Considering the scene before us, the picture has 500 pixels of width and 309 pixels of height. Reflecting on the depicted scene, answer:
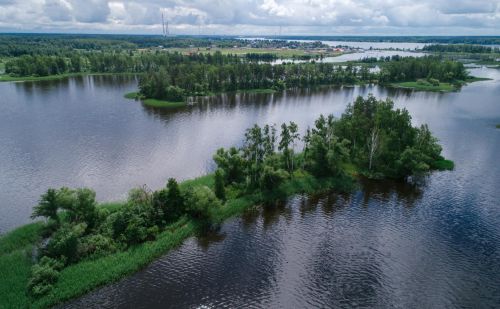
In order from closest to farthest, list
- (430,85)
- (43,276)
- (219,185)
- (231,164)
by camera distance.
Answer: (43,276) → (219,185) → (231,164) → (430,85)

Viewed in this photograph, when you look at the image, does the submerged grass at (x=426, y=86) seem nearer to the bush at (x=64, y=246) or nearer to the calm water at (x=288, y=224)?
the calm water at (x=288, y=224)

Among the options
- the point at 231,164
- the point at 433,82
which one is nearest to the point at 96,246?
the point at 231,164

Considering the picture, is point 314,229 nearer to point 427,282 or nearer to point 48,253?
point 427,282

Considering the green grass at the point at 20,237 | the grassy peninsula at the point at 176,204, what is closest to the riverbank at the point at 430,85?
the grassy peninsula at the point at 176,204

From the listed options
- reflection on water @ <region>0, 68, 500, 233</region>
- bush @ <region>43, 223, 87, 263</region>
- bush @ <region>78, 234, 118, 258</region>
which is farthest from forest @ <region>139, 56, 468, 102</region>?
bush @ <region>43, 223, 87, 263</region>

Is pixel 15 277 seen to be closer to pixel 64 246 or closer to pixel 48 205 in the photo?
pixel 64 246
